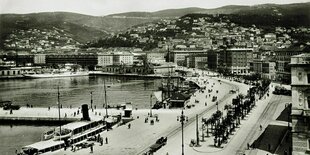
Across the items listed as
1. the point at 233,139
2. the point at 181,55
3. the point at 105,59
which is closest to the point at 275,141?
the point at 233,139

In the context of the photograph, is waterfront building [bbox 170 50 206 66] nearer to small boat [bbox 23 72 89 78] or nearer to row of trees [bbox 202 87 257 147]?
small boat [bbox 23 72 89 78]

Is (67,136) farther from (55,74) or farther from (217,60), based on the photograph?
(55,74)

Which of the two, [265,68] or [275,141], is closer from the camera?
[275,141]

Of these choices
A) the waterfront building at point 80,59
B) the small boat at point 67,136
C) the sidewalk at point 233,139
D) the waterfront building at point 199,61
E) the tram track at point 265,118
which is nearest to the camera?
the sidewalk at point 233,139

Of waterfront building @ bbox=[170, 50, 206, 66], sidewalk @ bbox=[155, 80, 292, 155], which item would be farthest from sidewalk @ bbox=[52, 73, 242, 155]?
waterfront building @ bbox=[170, 50, 206, 66]

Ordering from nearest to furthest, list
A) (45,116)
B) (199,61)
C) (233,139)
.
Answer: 1. (233,139)
2. (45,116)
3. (199,61)

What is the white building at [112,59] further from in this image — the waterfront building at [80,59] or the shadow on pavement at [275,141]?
the shadow on pavement at [275,141]

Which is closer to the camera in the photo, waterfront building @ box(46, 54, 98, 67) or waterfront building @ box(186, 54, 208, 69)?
waterfront building @ box(186, 54, 208, 69)

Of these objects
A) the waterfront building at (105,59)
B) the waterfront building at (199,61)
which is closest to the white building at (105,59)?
the waterfront building at (105,59)
